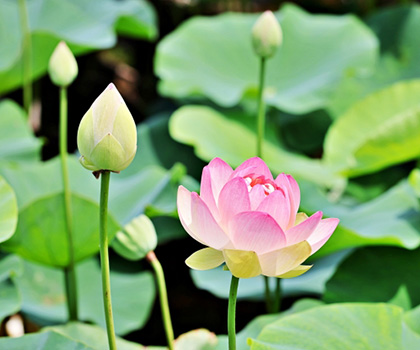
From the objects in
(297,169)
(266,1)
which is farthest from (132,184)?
(266,1)

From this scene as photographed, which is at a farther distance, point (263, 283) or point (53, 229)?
point (263, 283)

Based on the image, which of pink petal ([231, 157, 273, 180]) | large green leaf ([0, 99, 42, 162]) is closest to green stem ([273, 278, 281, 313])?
pink petal ([231, 157, 273, 180])

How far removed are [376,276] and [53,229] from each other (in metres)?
0.61

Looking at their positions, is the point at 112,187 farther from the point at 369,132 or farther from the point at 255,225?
the point at 255,225

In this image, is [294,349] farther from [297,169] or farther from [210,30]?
[210,30]

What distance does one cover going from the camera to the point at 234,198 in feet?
1.76

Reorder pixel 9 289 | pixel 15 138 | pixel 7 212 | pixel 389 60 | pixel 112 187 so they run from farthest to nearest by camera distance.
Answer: pixel 389 60
pixel 15 138
pixel 112 187
pixel 9 289
pixel 7 212

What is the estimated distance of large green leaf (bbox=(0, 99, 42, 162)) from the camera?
150 cm

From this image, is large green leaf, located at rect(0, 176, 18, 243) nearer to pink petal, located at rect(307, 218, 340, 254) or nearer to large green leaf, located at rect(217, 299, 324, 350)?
large green leaf, located at rect(217, 299, 324, 350)

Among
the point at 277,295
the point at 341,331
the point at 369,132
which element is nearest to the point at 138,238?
the point at 341,331

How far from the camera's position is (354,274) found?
1.13m

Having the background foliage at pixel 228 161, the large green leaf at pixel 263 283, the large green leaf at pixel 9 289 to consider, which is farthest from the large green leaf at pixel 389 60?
the large green leaf at pixel 9 289

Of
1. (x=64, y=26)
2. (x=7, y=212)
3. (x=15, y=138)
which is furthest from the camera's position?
(x=64, y=26)

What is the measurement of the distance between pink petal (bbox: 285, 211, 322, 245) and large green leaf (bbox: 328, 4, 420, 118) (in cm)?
138
